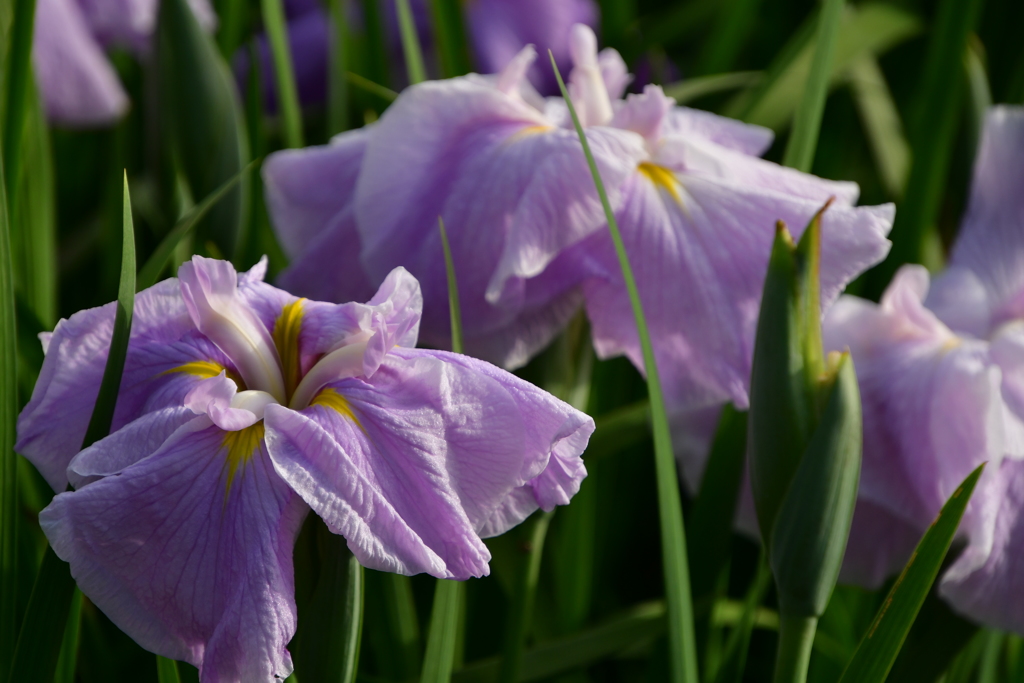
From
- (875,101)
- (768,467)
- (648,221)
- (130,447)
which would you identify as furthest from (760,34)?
(130,447)

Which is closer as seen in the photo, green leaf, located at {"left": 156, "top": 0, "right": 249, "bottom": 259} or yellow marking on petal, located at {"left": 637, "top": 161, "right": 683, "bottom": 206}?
yellow marking on petal, located at {"left": 637, "top": 161, "right": 683, "bottom": 206}

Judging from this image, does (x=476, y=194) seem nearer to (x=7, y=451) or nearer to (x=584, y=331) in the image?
(x=584, y=331)

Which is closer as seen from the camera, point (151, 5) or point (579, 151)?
point (579, 151)

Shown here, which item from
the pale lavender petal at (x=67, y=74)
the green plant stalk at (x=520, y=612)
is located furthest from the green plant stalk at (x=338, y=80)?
the green plant stalk at (x=520, y=612)

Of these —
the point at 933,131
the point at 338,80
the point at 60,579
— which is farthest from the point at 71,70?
the point at 933,131

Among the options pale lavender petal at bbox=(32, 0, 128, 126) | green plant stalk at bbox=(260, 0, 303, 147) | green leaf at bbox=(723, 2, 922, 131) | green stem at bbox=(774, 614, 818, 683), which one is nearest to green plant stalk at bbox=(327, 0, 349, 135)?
green plant stalk at bbox=(260, 0, 303, 147)

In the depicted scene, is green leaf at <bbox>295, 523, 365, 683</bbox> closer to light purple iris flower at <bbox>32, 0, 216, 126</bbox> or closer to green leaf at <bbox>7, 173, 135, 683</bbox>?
green leaf at <bbox>7, 173, 135, 683</bbox>

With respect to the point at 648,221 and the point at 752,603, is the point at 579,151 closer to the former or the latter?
the point at 648,221

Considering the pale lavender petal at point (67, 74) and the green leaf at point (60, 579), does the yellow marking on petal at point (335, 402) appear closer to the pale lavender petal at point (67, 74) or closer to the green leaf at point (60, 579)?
the green leaf at point (60, 579)
